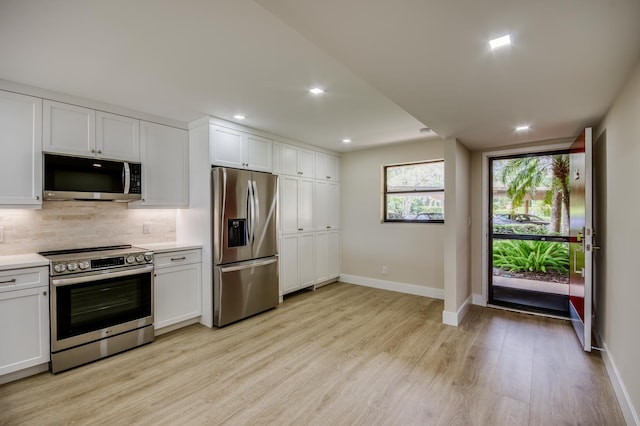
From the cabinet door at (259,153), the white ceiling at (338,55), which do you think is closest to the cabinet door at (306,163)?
the cabinet door at (259,153)

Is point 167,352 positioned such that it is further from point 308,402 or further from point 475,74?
point 475,74

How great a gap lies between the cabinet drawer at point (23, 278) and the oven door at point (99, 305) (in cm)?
8

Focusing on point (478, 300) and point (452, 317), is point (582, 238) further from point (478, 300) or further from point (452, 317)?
point (478, 300)

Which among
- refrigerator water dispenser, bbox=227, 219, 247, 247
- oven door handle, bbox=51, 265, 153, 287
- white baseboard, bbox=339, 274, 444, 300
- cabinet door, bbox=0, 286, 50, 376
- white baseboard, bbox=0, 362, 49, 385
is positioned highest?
refrigerator water dispenser, bbox=227, 219, 247, 247

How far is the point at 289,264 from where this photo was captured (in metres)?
4.38

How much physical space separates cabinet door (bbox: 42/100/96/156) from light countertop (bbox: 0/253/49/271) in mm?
935

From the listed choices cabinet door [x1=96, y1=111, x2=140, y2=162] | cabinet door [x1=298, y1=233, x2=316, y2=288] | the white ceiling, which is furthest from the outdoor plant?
cabinet door [x1=96, y1=111, x2=140, y2=162]

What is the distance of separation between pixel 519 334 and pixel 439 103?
8.44 ft

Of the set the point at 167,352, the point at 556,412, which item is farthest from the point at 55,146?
the point at 556,412

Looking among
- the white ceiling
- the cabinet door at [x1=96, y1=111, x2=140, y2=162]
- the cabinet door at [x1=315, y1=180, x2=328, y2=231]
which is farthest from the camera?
the cabinet door at [x1=315, y1=180, x2=328, y2=231]

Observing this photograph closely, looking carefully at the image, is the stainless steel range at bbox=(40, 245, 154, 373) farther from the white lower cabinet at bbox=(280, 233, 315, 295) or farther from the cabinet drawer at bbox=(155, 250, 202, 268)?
the white lower cabinet at bbox=(280, 233, 315, 295)

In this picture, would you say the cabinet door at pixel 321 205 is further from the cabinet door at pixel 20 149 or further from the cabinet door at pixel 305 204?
the cabinet door at pixel 20 149

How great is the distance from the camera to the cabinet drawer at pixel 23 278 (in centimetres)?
224

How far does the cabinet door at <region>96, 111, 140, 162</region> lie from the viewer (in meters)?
2.90
